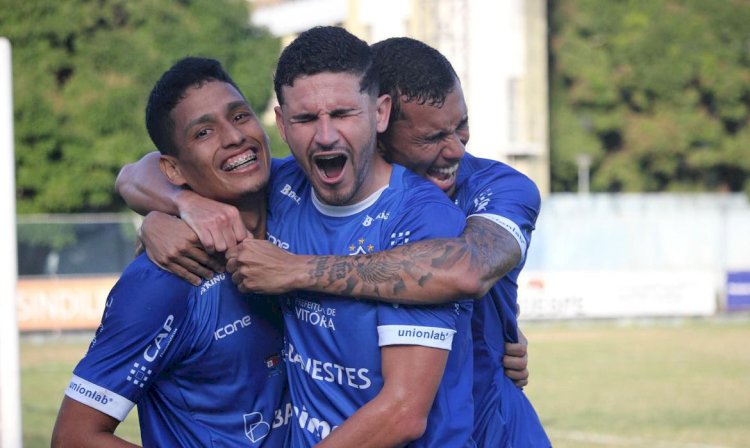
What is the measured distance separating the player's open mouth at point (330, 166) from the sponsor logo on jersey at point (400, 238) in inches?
10.5

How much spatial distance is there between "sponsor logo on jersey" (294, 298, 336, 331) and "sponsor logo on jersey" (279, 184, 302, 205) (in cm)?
41

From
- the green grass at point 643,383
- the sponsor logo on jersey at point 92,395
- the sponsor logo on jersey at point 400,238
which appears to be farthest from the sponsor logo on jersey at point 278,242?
the green grass at point 643,383

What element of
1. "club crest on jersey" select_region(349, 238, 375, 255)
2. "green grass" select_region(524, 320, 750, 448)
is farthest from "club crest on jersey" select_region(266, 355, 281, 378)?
"green grass" select_region(524, 320, 750, 448)

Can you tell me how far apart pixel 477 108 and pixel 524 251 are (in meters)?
35.9

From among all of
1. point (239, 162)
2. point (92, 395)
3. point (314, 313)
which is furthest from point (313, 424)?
point (239, 162)

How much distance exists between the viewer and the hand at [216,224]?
423 cm

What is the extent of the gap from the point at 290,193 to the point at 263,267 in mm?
461

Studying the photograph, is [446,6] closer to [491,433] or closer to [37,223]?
[37,223]

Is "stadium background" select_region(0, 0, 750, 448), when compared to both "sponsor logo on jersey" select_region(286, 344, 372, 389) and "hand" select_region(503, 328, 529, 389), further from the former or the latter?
"sponsor logo on jersey" select_region(286, 344, 372, 389)

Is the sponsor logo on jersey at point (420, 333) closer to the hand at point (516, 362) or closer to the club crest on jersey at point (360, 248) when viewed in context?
the club crest on jersey at point (360, 248)

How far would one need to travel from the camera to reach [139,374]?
428 centimetres

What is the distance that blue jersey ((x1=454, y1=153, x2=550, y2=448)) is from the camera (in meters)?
4.49

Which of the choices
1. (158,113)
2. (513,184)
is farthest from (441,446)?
(158,113)

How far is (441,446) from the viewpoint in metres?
3.94
